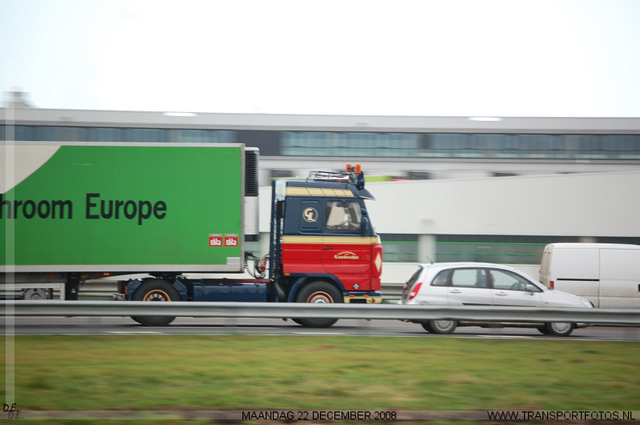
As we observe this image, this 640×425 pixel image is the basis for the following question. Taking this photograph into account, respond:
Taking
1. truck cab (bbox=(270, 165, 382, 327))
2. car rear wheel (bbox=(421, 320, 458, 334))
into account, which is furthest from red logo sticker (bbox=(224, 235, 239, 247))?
car rear wheel (bbox=(421, 320, 458, 334))

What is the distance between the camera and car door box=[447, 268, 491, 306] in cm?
1148

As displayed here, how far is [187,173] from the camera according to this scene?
12164mm

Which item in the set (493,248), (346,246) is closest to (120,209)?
(346,246)

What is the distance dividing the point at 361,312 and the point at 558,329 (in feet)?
13.9

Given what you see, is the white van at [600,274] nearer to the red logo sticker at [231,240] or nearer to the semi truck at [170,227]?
the semi truck at [170,227]

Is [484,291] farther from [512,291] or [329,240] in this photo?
[329,240]

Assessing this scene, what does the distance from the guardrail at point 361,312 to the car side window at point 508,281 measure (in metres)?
1.02

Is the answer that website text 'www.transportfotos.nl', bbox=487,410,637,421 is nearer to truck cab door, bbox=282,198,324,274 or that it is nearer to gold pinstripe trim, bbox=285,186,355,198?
truck cab door, bbox=282,198,324,274

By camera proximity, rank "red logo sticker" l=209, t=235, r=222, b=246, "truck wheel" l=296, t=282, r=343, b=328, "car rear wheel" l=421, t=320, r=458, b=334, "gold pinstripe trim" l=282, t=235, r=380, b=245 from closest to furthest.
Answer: "car rear wheel" l=421, t=320, r=458, b=334
"red logo sticker" l=209, t=235, r=222, b=246
"truck wheel" l=296, t=282, r=343, b=328
"gold pinstripe trim" l=282, t=235, r=380, b=245

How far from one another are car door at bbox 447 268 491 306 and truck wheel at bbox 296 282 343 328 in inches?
94.3

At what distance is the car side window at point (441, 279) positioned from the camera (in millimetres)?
11531

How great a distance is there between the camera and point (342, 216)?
12.5 meters

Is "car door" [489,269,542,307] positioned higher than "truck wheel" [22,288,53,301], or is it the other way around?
"car door" [489,269,542,307]

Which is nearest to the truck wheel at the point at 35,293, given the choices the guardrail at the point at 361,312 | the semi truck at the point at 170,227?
the semi truck at the point at 170,227
